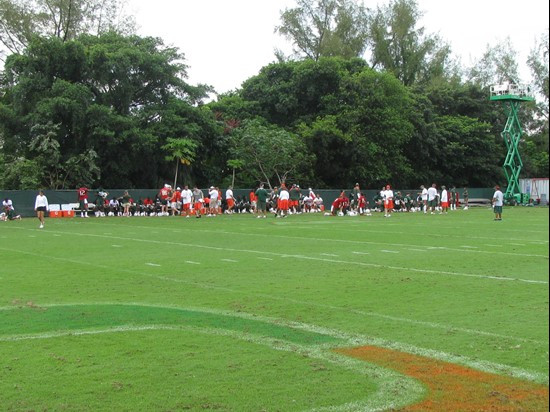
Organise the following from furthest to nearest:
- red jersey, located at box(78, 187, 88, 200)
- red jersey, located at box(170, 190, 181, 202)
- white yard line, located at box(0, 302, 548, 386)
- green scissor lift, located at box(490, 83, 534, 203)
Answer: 1. red jersey, located at box(170, 190, 181, 202)
2. red jersey, located at box(78, 187, 88, 200)
3. white yard line, located at box(0, 302, 548, 386)
4. green scissor lift, located at box(490, 83, 534, 203)

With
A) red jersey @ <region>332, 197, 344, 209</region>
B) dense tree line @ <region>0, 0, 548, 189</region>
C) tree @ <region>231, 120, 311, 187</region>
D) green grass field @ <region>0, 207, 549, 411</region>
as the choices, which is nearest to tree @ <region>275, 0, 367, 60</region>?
dense tree line @ <region>0, 0, 548, 189</region>

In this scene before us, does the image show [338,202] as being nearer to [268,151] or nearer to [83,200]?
[268,151]

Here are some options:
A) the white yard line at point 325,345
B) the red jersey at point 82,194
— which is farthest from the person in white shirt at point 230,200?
the white yard line at point 325,345

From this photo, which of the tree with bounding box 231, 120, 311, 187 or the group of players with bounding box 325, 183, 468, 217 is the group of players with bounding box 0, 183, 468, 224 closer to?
the group of players with bounding box 325, 183, 468, 217

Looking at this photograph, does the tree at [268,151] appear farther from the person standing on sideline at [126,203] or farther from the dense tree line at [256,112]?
the person standing on sideline at [126,203]

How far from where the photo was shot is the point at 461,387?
6180 mm

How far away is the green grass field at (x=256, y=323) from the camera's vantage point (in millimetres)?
6223

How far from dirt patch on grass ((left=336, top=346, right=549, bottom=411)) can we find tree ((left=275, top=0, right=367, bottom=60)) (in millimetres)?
60977

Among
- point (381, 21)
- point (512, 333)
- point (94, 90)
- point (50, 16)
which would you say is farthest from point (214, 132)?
point (512, 333)

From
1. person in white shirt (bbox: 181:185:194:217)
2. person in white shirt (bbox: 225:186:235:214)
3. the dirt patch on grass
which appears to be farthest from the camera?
person in white shirt (bbox: 225:186:235:214)

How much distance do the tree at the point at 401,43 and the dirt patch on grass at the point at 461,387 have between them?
63277 mm

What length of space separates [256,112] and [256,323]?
4890 centimetres

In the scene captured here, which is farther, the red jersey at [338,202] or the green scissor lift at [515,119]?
the red jersey at [338,202]

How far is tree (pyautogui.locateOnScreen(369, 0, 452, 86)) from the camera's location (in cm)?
6819
